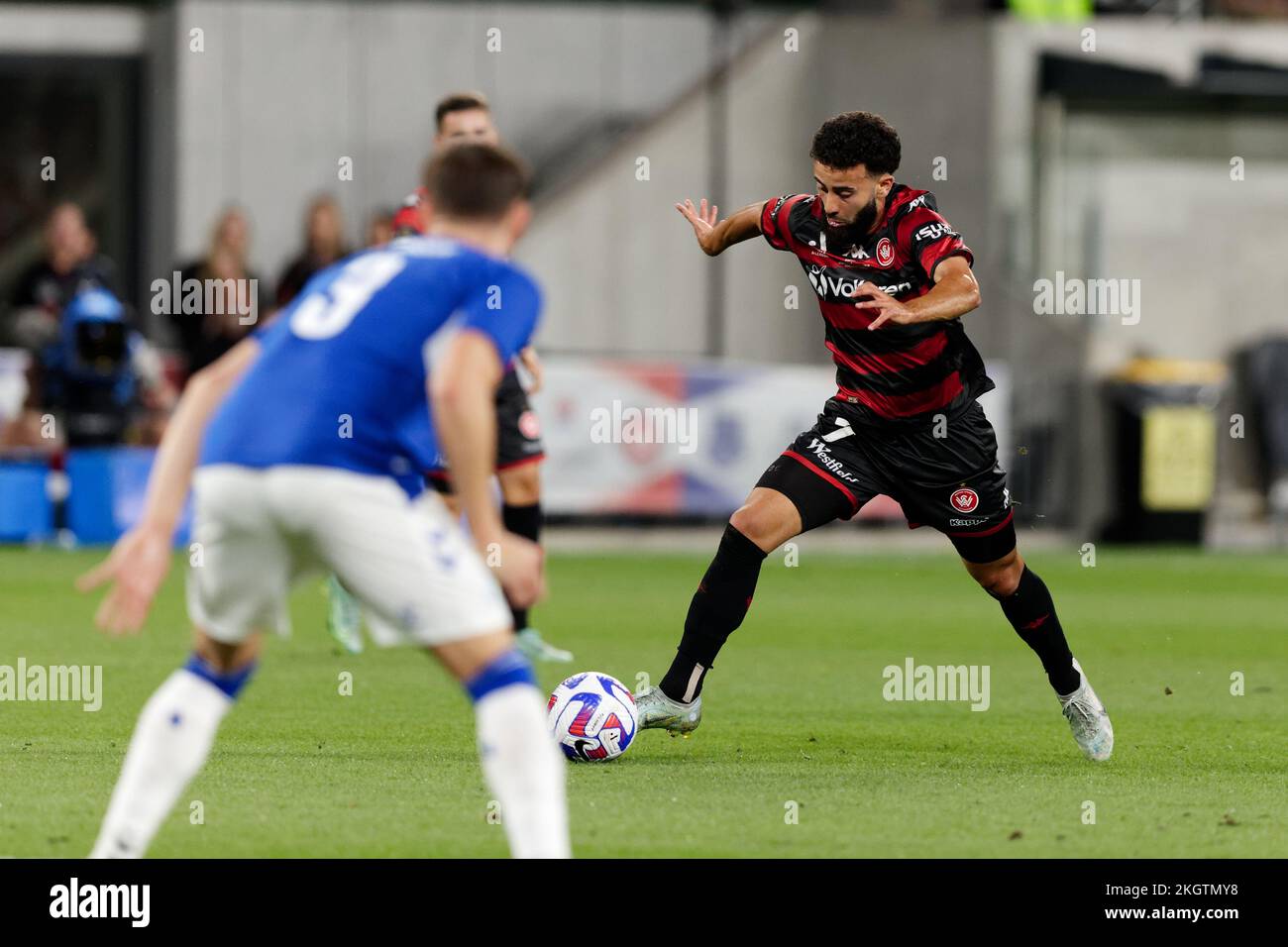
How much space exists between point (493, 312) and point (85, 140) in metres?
20.4

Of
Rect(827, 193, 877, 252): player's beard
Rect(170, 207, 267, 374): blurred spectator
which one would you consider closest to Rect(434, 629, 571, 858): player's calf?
Rect(827, 193, 877, 252): player's beard

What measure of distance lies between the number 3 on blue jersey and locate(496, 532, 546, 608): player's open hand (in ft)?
2.01

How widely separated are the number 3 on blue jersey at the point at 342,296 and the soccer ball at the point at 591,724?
2.63 m

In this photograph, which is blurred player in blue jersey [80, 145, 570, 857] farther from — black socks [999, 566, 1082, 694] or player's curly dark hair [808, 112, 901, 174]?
black socks [999, 566, 1082, 694]

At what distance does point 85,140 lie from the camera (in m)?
23.8

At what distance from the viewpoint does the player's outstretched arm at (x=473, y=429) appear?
4.47 m

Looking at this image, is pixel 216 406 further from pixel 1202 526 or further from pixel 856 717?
pixel 1202 526

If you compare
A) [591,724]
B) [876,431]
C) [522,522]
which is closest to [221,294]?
[522,522]

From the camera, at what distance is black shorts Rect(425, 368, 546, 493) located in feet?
31.7

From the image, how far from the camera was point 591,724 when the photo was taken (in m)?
7.12

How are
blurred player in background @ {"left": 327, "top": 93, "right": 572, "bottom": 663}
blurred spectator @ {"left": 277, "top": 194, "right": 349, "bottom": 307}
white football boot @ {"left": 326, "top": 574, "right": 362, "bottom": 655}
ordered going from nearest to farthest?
blurred player in background @ {"left": 327, "top": 93, "right": 572, "bottom": 663} < white football boot @ {"left": 326, "top": 574, "right": 362, "bottom": 655} < blurred spectator @ {"left": 277, "top": 194, "right": 349, "bottom": 307}

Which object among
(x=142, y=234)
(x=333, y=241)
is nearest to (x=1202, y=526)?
(x=333, y=241)

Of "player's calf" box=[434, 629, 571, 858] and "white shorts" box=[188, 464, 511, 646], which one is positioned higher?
"white shorts" box=[188, 464, 511, 646]

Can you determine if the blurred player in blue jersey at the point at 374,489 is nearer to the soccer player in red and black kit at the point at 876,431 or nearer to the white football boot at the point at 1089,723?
the soccer player in red and black kit at the point at 876,431
